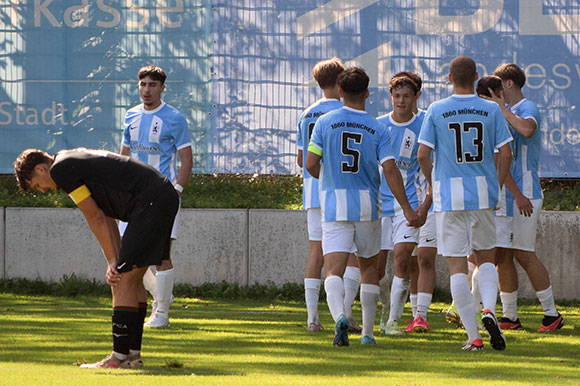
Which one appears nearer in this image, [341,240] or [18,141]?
[341,240]

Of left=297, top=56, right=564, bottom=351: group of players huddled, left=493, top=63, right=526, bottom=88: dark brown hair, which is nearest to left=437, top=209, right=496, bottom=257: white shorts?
left=297, top=56, right=564, bottom=351: group of players huddled

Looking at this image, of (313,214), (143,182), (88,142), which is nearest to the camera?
(143,182)

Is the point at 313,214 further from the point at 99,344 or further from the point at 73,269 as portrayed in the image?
the point at 73,269

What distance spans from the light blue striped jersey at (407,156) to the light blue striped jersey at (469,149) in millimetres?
1338

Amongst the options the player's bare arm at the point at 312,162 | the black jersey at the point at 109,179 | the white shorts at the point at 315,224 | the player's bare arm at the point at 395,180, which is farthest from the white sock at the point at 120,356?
the white shorts at the point at 315,224

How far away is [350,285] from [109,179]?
8.94 feet

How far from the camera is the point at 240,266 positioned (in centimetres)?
1320

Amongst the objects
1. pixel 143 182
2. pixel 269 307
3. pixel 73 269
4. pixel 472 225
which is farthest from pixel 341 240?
pixel 73 269

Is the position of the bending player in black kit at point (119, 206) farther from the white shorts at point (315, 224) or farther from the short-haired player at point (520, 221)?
the short-haired player at point (520, 221)

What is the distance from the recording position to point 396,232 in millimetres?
9438

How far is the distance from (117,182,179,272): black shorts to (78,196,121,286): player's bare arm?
9 cm

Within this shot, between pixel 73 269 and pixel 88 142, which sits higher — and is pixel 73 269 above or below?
below

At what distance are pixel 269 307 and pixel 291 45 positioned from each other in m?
3.54

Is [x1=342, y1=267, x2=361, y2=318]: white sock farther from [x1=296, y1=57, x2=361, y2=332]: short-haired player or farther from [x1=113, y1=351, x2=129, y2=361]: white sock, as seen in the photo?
[x1=113, y1=351, x2=129, y2=361]: white sock
